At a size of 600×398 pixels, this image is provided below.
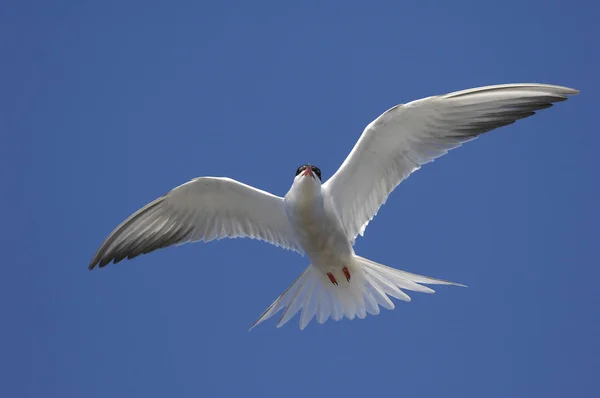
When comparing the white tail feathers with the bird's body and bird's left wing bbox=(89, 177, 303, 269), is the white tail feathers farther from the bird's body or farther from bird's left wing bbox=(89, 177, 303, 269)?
bird's left wing bbox=(89, 177, 303, 269)

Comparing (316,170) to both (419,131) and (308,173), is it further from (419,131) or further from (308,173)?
(419,131)

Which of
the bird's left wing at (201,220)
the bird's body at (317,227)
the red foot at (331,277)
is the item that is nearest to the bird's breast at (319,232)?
the bird's body at (317,227)

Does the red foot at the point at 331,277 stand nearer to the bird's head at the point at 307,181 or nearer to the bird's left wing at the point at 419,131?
the bird's left wing at the point at 419,131

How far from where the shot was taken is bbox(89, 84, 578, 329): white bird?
959cm

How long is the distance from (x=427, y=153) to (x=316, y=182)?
1163 mm

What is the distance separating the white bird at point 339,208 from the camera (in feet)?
31.5

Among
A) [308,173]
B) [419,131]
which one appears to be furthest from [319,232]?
[419,131]

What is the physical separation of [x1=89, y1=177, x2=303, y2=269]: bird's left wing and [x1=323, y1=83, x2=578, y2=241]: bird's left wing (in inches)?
29.8

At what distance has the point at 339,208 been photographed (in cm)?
1023

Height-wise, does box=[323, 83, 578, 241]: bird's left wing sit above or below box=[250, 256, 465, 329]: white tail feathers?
above

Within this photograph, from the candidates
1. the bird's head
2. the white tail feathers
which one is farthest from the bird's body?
the white tail feathers

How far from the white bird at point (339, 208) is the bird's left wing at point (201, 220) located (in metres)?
0.01

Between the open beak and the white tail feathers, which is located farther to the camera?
the white tail feathers

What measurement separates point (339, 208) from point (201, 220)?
59.4 inches
